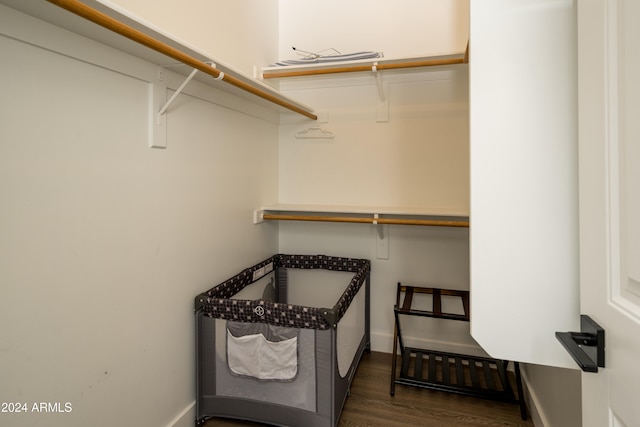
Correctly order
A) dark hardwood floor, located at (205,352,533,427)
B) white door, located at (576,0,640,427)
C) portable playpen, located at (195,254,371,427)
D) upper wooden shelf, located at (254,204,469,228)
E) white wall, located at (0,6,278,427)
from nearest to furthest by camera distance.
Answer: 1. white door, located at (576,0,640,427)
2. white wall, located at (0,6,278,427)
3. portable playpen, located at (195,254,371,427)
4. dark hardwood floor, located at (205,352,533,427)
5. upper wooden shelf, located at (254,204,469,228)

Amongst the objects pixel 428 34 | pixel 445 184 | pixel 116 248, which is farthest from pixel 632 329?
pixel 428 34

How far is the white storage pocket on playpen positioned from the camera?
1.42 meters

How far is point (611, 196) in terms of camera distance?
55 centimetres

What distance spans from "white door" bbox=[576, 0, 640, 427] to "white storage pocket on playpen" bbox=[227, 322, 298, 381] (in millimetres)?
1035

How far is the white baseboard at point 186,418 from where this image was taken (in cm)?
141

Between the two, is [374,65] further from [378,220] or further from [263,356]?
[263,356]

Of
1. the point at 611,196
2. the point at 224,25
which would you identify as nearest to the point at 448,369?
the point at 611,196

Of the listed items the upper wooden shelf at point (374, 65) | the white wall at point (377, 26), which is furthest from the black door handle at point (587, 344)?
the white wall at point (377, 26)

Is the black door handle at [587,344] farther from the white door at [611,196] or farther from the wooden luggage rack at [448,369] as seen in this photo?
the wooden luggage rack at [448,369]

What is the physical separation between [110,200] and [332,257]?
1.43 metres

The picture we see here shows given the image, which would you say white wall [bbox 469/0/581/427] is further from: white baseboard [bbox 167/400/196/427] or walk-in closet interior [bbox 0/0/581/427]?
white baseboard [bbox 167/400/196/427]

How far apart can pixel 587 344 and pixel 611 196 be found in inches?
11.0

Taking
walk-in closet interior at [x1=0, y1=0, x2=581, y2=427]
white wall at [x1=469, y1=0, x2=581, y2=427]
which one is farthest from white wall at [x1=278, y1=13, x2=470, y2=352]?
white wall at [x1=469, y1=0, x2=581, y2=427]

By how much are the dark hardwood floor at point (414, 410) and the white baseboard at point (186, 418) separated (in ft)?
0.31
